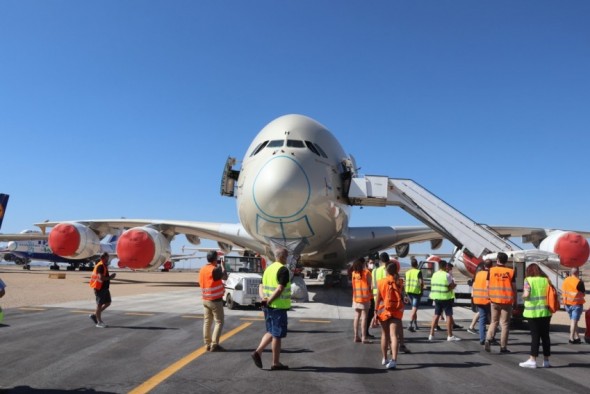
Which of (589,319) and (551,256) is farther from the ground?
(551,256)

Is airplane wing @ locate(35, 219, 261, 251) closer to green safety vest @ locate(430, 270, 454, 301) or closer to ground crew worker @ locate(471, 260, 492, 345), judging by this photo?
green safety vest @ locate(430, 270, 454, 301)

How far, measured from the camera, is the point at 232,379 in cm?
578

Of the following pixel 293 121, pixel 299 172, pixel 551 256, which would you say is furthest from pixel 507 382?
pixel 293 121

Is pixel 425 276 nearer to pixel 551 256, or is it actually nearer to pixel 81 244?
pixel 551 256

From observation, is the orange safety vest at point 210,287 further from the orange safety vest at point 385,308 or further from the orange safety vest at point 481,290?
the orange safety vest at point 481,290

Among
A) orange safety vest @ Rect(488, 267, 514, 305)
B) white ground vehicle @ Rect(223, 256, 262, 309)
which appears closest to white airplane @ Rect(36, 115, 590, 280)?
white ground vehicle @ Rect(223, 256, 262, 309)

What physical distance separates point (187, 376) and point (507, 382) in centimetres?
402

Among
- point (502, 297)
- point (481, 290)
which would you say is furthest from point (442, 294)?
point (502, 297)

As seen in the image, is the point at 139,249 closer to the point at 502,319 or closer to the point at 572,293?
the point at 502,319

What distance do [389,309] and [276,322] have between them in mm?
1778

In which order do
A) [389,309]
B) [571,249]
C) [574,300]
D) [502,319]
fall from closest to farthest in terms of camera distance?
[389,309]
[502,319]
[574,300]
[571,249]

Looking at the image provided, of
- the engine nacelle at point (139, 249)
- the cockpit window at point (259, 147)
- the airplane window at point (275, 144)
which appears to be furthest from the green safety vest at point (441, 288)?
the engine nacelle at point (139, 249)

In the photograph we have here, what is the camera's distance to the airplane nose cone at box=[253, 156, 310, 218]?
1380 cm

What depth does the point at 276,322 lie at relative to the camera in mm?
6465
